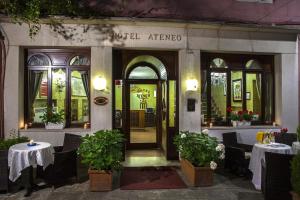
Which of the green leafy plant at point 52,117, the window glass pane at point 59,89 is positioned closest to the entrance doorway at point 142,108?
the window glass pane at point 59,89

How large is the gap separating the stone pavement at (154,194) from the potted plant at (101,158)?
24 cm

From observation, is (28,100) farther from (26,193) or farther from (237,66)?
(237,66)

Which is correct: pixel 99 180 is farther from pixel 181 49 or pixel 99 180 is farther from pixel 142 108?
pixel 142 108

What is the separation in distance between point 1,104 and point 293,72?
9.51 metres

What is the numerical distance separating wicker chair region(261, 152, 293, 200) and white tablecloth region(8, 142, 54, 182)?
4748 millimetres

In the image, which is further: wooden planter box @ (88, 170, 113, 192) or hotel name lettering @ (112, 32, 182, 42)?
hotel name lettering @ (112, 32, 182, 42)

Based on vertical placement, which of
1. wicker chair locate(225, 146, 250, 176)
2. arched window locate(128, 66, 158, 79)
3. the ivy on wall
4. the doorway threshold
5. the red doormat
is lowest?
the red doormat

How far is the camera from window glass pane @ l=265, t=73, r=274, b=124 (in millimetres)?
9484

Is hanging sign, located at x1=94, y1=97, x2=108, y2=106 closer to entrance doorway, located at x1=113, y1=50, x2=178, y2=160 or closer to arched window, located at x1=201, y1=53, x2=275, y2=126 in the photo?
entrance doorway, located at x1=113, y1=50, x2=178, y2=160

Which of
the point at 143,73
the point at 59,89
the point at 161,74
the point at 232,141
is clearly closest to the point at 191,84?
the point at 161,74

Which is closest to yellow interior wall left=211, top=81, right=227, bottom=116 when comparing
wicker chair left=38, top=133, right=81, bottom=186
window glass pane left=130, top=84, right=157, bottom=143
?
wicker chair left=38, top=133, right=81, bottom=186

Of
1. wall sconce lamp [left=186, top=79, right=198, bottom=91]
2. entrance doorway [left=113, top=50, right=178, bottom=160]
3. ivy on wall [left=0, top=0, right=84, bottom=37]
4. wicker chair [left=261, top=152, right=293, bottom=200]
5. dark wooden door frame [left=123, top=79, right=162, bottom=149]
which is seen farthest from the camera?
dark wooden door frame [left=123, top=79, right=162, bottom=149]

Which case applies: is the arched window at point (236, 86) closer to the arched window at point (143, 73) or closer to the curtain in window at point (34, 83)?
the arched window at point (143, 73)

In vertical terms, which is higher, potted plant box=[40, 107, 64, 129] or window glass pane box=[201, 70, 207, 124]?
window glass pane box=[201, 70, 207, 124]
